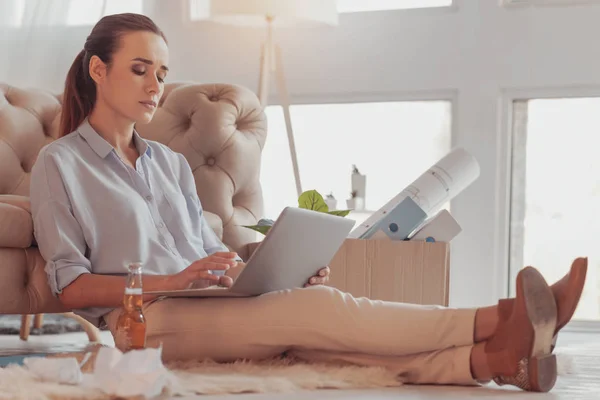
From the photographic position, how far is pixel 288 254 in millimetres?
1688

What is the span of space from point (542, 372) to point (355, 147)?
2208mm

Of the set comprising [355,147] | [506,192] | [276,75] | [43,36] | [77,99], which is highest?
[43,36]

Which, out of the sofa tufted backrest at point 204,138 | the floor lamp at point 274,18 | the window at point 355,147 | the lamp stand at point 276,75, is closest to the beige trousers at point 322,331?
the sofa tufted backrest at point 204,138

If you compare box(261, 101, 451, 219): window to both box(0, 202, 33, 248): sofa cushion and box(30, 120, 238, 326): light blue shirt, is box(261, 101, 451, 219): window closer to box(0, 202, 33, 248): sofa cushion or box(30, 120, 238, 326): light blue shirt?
box(30, 120, 238, 326): light blue shirt

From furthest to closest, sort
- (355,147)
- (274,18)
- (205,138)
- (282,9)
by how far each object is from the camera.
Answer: (355,147) → (274,18) → (282,9) → (205,138)

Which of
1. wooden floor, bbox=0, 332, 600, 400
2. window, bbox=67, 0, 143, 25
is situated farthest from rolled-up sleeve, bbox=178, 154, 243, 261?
window, bbox=67, 0, 143, 25

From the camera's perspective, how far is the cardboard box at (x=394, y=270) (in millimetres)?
2252

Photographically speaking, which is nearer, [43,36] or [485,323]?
[485,323]

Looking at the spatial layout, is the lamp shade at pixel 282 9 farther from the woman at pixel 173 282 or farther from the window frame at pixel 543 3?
the woman at pixel 173 282

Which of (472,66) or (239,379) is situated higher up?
(472,66)

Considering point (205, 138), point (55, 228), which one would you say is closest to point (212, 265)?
point (55, 228)

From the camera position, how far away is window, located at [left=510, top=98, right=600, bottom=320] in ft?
11.3

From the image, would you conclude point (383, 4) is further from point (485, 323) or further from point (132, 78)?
point (485, 323)

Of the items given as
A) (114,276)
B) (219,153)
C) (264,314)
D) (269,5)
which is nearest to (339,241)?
(264,314)
